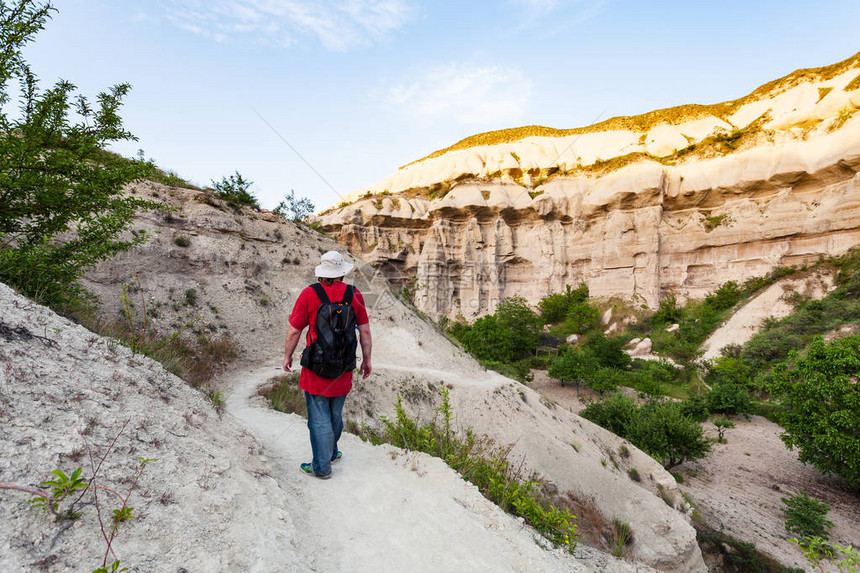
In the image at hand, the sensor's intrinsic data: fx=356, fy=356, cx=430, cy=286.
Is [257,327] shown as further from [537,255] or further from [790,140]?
[790,140]

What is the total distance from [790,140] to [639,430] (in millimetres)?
31702

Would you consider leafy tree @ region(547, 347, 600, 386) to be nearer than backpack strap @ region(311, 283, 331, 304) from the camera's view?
No

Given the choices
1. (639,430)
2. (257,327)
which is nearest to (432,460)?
(257,327)

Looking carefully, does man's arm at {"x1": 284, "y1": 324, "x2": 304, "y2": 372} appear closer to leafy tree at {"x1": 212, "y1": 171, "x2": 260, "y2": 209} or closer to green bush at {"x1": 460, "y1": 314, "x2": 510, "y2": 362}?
leafy tree at {"x1": 212, "y1": 171, "x2": 260, "y2": 209}

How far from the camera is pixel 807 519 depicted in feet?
32.7

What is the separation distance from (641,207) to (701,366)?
16.2 m

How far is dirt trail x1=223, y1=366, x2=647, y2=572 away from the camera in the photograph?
243 cm

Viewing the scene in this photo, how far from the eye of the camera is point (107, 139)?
4512 mm

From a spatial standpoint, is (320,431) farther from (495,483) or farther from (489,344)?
(489,344)

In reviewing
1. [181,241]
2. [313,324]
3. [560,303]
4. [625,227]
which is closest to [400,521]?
[313,324]

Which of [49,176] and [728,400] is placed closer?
[49,176]

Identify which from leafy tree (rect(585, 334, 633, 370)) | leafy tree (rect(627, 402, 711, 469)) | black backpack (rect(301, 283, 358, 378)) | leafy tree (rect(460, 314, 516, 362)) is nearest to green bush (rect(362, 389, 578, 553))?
black backpack (rect(301, 283, 358, 378))

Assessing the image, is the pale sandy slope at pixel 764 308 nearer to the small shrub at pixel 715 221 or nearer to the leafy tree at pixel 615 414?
the small shrub at pixel 715 221

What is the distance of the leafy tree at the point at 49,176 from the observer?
3607 millimetres
